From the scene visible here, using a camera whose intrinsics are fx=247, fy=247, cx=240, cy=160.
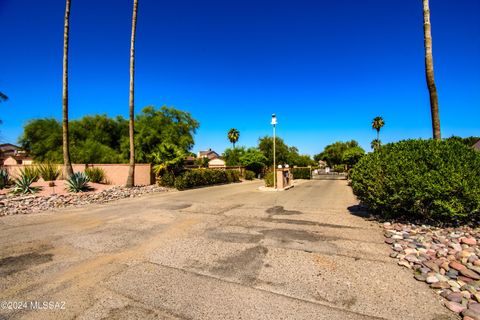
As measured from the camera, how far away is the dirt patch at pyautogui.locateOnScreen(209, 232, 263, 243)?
5.35m

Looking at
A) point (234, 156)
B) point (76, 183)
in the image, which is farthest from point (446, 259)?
point (234, 156)

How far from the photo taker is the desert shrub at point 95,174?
53.2ft

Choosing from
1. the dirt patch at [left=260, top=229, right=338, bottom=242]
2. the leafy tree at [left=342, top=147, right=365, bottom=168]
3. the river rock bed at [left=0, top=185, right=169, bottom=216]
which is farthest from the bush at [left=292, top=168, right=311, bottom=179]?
the dirt patch at [left=260, top=229, right=338, bottom=242]

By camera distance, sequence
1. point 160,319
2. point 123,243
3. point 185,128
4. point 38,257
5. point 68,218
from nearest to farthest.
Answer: point 160,319 < point 38,257 < point 123,243 < point 68,218 < point 185,128

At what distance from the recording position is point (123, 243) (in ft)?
17.1

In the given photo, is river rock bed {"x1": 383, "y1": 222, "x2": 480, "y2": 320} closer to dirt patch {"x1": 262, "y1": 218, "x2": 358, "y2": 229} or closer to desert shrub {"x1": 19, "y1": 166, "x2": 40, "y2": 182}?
dirt patch {"x1": 262, "y1": 218, "x2": 358, "y2": 229}

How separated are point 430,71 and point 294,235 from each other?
274 inches

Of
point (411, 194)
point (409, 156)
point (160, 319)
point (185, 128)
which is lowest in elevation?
point (160, 319)

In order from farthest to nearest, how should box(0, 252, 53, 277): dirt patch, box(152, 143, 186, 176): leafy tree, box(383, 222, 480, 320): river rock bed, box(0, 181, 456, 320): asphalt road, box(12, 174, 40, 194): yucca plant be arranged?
box(152, 143, 186, 176): leafy tree, box(12, 174, 40, 194): yucca plant, box(0, 252, 53, 277): dirt patch, box(383, 222, 480, 320): river rock bed, box(0, 181, 456, 320): asphalt road

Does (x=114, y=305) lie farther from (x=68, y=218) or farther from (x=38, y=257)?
(x=68, y=218)

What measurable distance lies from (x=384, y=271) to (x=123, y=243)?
4878 millimetres

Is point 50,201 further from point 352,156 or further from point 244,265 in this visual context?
point 352,156

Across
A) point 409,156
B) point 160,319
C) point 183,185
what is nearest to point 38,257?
point 160,319

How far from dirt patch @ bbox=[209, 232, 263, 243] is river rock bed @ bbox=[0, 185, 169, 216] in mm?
7686
